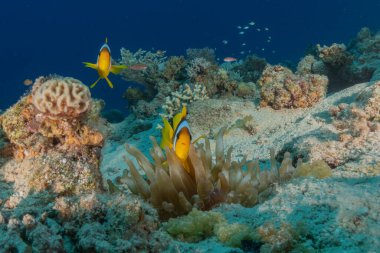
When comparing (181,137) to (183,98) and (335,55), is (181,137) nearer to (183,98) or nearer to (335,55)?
(183,98)

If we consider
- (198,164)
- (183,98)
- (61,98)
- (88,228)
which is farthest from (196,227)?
(183,98)

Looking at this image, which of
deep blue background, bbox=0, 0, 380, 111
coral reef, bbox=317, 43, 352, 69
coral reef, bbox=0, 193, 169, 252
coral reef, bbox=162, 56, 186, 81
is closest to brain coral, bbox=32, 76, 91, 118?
coral reef, bbox=0, 193, 169, 252

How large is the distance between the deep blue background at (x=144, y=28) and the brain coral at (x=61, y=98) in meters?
60.1

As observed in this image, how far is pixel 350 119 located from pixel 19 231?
191 inches

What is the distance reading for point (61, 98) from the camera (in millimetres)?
3586

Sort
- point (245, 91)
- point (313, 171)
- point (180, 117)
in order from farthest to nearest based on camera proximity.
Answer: point (245, 91), point (313, 171), point (180, 117)

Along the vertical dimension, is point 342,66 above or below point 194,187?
above

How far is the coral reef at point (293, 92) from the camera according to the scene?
7195 millimetres

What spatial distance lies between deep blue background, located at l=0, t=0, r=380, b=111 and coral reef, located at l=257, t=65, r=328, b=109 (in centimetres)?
5744

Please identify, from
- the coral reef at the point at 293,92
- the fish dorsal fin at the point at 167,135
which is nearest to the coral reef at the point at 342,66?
the coral reef at the point at 293,92

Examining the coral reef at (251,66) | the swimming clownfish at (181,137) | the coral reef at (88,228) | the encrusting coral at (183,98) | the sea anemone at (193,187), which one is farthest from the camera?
the coral reef at (251,66)

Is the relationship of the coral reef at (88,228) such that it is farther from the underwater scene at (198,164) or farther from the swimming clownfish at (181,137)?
the swimming clownfish at (181,137)

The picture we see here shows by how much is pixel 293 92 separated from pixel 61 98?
17.3 feet

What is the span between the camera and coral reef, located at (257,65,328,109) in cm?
720
